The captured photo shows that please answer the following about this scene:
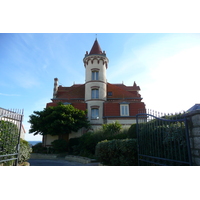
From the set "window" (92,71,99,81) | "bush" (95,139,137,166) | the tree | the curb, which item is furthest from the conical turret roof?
"bush" (95,139,137,166)

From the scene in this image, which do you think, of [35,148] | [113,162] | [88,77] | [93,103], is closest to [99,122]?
[93,103]

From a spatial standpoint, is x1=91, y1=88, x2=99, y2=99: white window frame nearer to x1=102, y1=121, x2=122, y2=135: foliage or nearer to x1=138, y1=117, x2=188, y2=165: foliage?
x1=102, y1=121, x2=122, y2=135: foliage

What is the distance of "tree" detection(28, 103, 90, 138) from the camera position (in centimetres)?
1879

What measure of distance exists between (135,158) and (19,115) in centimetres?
550

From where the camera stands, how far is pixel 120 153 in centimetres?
715

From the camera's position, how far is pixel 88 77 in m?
25.5

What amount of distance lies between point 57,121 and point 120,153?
12670mm

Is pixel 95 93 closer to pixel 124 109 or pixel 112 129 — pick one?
pixel 124 109

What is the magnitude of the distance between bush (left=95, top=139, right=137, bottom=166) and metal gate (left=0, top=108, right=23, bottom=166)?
4046 millimetres

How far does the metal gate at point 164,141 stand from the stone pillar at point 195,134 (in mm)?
106

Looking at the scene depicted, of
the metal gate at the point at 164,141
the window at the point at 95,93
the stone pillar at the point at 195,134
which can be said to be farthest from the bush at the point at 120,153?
the window at the point at 95,93

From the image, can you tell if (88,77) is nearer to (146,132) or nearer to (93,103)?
(93,103)

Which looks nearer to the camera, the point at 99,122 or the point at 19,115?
the point at 19,115

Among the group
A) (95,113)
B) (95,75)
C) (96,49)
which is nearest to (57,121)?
(95,113)
